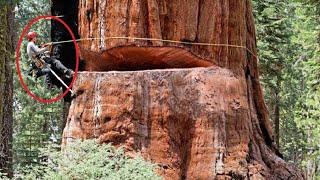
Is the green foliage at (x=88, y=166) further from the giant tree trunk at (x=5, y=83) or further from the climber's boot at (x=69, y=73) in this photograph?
A: the giant tree trunk at (x=5, y=83)

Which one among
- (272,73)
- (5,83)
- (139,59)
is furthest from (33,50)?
(272,73)

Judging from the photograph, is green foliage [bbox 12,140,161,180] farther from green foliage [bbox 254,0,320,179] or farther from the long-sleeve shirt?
green foliage [bbox 254,0,320,179]

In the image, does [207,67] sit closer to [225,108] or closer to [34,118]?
[225,108]

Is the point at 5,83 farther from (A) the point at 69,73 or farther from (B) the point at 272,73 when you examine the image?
(B) the point at 272,73

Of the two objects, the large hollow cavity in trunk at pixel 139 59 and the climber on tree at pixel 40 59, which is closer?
the large hollow cavity in trunk at pixel 139 59

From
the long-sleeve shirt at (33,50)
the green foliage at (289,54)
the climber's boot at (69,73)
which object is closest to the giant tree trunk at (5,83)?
the long-sleeve shirt at (33,50)

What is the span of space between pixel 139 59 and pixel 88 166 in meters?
2.05

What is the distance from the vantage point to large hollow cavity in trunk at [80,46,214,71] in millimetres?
6004

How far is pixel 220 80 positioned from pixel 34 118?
49.2 ft

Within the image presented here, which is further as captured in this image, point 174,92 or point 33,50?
point 33,50

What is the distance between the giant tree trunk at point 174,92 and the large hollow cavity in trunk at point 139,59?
0.01 metres

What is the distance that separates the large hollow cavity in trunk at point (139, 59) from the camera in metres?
6.00

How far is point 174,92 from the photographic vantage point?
225 inches

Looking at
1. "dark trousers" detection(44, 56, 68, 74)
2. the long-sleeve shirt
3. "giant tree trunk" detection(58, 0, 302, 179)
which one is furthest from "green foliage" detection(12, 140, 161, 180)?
the long-sleeve shirt
